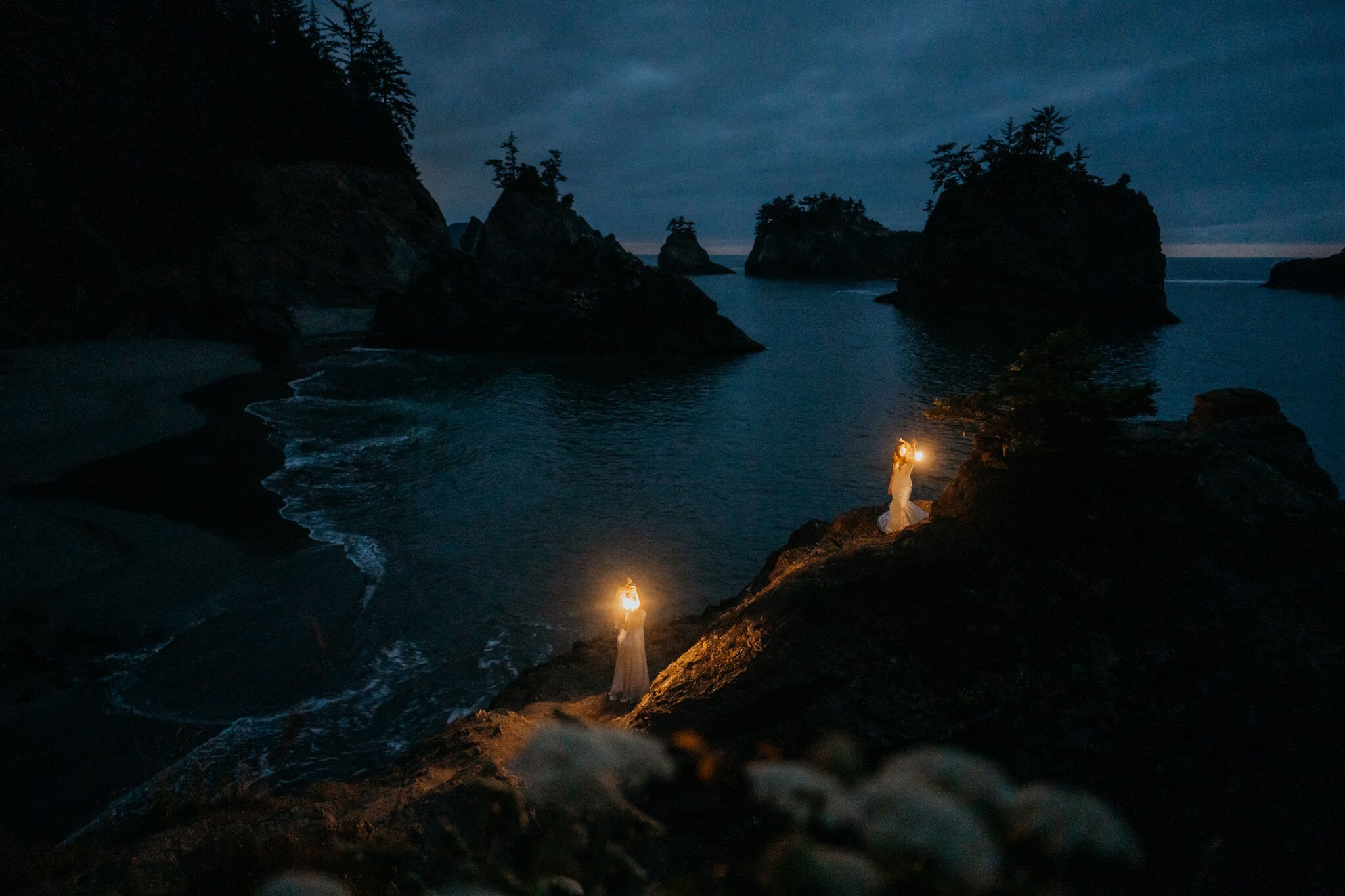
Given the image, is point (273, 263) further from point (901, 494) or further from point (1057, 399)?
point (1057, 399)

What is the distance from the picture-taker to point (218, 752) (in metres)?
9.25

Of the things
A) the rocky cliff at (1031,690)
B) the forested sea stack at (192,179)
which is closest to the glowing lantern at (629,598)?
the rocky cliff at (1031,690)

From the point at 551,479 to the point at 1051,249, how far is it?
76220 millimetres

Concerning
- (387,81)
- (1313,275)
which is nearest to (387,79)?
(387,81)

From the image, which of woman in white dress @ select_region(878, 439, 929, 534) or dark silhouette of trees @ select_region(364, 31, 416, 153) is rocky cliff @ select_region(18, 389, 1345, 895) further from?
dark silhouette of trees @ select_region(364, 31, 416, 153)

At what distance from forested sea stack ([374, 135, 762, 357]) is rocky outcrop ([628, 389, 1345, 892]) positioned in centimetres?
4410

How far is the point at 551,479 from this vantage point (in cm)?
2305

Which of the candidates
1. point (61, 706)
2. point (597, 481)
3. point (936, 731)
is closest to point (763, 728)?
point (936, 731)

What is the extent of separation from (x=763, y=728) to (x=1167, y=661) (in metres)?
3.84

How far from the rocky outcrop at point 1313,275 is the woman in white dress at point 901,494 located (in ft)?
510

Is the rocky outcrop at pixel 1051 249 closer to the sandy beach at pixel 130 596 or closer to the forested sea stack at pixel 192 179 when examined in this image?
the forested sea stack at pixel 192 179

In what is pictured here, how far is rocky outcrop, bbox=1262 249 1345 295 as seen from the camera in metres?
121

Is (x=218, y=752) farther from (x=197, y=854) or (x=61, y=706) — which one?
(x=197, y=854)

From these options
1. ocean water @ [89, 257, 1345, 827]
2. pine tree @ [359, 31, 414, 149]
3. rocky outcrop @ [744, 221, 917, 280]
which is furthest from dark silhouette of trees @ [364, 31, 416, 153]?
rocky outcrop @ [744, 221, 917, 280]
